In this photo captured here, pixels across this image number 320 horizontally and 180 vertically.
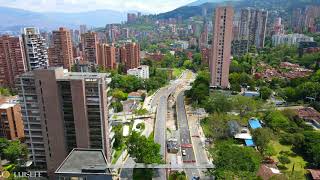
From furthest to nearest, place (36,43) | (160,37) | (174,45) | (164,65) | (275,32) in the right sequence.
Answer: (160,37), (174,45), (275,32), (164,65), (36,43)

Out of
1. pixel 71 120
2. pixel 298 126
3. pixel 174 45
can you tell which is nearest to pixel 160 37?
pixel 174 45

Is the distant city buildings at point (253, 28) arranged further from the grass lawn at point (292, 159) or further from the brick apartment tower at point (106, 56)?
the grass lawn at point (292, 159)

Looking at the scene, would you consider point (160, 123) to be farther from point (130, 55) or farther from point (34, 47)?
point (130, 55)

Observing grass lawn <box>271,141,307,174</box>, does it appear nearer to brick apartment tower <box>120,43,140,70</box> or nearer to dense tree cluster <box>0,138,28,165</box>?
dense tree cluster <box>0,138,28,165</box>

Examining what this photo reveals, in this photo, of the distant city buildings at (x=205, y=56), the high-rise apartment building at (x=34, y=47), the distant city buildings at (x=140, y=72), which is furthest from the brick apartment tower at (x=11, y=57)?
the distant city buildings at (x=205, y=56)

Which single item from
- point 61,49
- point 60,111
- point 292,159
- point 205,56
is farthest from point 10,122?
point 205,56

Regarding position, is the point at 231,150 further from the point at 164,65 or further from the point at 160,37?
the point at 160,37
